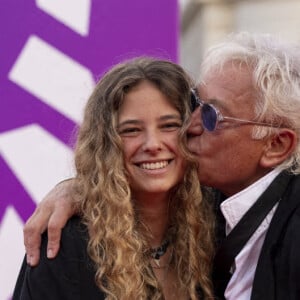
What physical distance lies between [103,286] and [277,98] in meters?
0.81

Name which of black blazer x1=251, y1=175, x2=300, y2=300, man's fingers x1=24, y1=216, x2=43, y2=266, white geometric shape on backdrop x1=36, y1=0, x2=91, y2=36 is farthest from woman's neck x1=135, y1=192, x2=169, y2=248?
white geometric shape on backdrop x1=36, y1=0, x2=91, y2=36

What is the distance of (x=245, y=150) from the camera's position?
97.5 inches

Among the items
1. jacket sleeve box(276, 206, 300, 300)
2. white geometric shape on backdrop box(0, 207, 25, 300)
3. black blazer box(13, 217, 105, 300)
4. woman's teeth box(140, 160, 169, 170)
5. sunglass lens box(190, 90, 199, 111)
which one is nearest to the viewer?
jacket sleeve box(276, 206, 300, 300)

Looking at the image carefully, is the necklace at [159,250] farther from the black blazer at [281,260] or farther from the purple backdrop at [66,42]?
the purple backdrop at [66,42]

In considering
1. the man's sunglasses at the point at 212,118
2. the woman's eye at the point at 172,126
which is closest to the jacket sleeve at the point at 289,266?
the man's sunglasses at the point at 212,118

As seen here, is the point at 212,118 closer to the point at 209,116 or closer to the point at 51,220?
the point at 209,116

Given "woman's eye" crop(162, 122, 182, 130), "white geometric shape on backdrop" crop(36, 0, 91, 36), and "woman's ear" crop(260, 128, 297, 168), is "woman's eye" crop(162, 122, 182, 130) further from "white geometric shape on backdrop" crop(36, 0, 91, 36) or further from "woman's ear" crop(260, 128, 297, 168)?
"white geometric shape on backdrop" crop(36, 0, 91, 36)

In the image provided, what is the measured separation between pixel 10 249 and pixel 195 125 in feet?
2.88

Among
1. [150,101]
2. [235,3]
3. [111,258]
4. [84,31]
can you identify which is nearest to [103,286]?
[111,258]

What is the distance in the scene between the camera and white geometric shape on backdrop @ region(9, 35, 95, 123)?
2.86 metres

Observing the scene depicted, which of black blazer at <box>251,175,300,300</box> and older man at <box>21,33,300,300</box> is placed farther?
older man at <box>21,33,300,300</box>

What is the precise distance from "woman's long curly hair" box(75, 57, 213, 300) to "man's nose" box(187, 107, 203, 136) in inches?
0.8

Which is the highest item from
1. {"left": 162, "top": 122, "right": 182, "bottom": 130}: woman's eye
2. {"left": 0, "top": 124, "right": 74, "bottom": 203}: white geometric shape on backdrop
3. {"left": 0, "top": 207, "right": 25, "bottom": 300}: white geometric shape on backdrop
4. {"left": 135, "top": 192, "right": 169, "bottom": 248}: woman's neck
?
{"left": 162, "top": 122, "right": 182, "bottom": 130}: woman's eye

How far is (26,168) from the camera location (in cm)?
287
